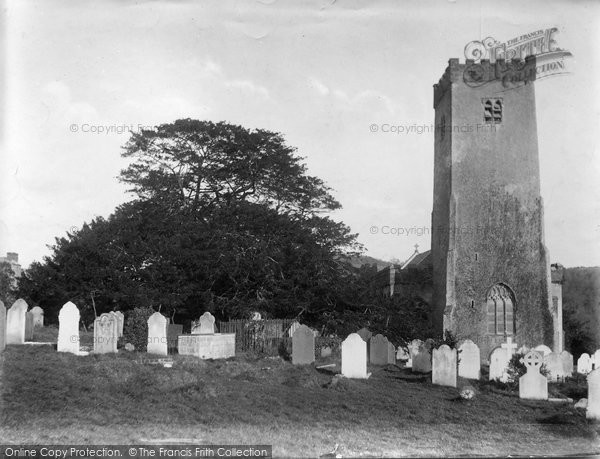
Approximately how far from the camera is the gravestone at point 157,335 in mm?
18094

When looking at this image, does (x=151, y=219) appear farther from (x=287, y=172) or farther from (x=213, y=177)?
(x=287, y=172)

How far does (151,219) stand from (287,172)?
604 centimetres

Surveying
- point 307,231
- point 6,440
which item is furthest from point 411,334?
point 6,440

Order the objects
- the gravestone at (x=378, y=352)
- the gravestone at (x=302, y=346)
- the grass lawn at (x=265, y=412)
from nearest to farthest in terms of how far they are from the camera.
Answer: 1. the grass lawn at (x=265, y=412)
2. the gravestone at (x=302, y=346)
3. the gravestone at (x=378, y=352)

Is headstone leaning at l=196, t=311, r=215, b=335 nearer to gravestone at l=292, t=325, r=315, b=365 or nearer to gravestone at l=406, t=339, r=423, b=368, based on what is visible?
gravestone at l=292, t=325, r=315, b=365

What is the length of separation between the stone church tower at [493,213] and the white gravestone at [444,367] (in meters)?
10.6

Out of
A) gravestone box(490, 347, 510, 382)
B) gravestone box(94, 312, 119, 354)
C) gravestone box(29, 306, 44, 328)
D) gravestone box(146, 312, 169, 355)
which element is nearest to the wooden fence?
gravestone box(146, 312, 169, 355)

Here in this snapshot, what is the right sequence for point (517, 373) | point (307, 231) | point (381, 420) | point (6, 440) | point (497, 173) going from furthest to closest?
point (497, 173)
point (307, 231)
point (517, 373)
point (381, 420)
point (6, 440)

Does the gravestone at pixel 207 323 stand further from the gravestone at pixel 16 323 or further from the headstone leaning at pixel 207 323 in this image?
the gravestone at pixel 16 323

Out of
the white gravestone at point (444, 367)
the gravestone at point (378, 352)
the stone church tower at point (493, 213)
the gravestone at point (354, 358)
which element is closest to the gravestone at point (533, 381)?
the white gravestone at point (444, 367)

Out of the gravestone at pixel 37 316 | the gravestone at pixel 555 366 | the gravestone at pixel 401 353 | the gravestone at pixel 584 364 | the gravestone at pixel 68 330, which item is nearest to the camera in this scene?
the gravestone at pixel 68 330

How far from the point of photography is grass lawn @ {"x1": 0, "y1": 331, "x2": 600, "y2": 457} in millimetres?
10000

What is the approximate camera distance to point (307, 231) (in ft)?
83.9

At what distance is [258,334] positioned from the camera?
2127 cm
